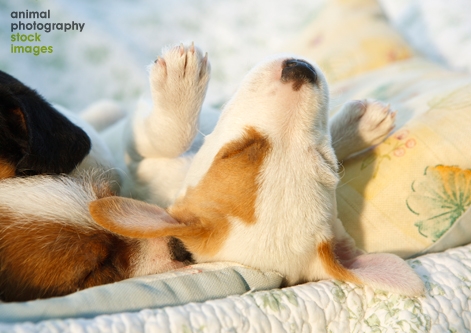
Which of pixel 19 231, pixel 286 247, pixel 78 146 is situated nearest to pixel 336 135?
pixel 286 247

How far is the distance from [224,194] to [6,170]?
633 mm

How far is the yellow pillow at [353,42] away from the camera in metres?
2.50

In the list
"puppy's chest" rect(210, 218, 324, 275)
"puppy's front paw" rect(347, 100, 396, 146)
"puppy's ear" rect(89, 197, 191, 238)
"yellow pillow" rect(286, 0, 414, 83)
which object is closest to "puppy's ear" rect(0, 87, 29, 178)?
"puppy's ear" rect(89, 197, 191, 238)

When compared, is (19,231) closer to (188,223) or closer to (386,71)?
(188,223)

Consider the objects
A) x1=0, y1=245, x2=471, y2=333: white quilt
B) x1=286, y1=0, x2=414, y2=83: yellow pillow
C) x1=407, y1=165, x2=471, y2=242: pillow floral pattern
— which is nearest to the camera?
x1=0, y1=245, x2=471, y2=333: white quilt

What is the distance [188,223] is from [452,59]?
2219mm

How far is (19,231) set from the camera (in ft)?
4.02

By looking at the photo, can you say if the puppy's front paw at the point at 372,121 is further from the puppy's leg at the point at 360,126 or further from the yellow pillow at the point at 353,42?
the yellow pillow at the point at 353,42

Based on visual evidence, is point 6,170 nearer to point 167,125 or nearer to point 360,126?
point 167,125

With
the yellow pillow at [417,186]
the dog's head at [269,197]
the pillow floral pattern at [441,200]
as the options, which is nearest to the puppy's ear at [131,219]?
the dog's head at [269,197]

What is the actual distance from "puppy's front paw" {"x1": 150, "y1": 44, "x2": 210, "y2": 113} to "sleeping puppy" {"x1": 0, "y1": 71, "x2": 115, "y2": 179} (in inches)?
12.9

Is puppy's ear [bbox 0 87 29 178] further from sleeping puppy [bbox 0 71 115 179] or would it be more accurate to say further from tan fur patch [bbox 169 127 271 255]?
tan fur patch [bbox 169 127 271 255]

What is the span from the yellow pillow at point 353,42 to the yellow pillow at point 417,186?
873mm

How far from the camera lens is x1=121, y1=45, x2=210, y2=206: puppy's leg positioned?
1536 mm
